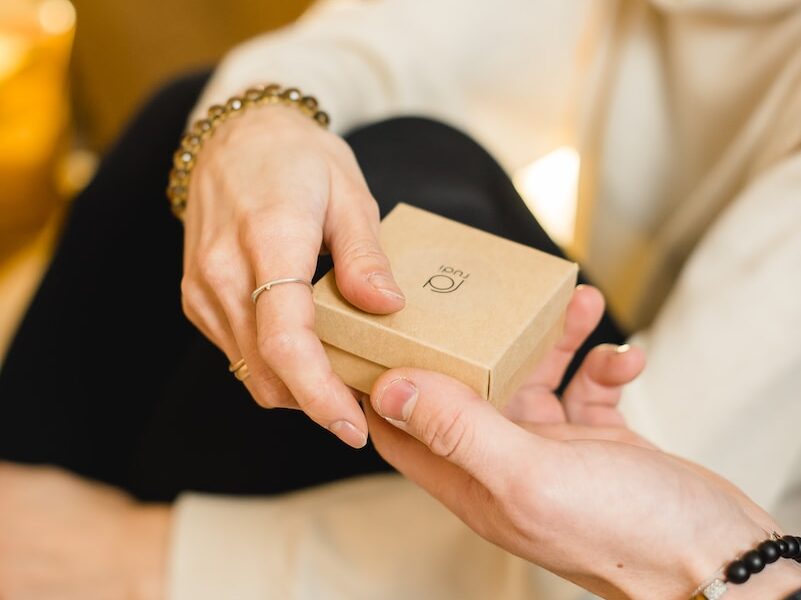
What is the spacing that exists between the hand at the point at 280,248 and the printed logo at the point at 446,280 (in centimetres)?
4

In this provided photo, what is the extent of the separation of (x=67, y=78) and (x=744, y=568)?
1.56 meters

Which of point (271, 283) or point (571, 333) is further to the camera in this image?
point (571, 333)

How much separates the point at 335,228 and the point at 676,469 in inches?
10.5

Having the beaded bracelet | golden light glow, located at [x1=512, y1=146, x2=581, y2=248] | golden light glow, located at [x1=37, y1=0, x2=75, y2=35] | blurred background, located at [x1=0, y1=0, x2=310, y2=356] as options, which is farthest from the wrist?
golden light glow, located at [x1=37, y1=0, x2=75, y2=35]

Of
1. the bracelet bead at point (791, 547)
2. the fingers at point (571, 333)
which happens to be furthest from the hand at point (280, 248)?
the bracelet bead at point (791, 547)

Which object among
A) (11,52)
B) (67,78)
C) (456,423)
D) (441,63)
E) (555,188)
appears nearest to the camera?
(456,423)

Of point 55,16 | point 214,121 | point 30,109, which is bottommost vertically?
point 30,109

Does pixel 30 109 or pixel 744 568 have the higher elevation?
→ pixel 744 568

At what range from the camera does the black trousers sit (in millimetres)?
729

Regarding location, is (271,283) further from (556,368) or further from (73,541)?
(73,541)

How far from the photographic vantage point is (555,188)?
1.12m

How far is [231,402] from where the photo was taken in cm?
73

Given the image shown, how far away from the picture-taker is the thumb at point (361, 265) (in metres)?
0.50

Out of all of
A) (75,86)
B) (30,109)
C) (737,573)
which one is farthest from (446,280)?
(75,86)
